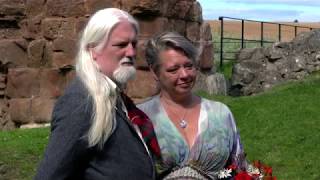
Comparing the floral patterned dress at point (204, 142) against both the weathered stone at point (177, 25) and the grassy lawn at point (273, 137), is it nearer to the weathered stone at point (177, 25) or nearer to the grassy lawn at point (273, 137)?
the grassy lawn at point (273, 137)

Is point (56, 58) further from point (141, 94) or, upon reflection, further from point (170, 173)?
point (170, 173)

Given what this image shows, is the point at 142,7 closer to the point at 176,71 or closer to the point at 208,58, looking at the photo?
the point at 208,58

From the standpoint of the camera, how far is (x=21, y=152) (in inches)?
357

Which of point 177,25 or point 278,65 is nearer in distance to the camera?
point 177,25

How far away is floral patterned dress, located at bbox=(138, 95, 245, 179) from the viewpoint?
3.72m

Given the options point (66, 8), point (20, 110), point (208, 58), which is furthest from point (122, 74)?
point (208, 58)

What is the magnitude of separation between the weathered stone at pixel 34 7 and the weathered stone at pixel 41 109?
1.43 meters

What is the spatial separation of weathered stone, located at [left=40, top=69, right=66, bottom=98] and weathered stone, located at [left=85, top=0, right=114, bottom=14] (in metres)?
1.08

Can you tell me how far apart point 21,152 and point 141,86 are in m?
2.52

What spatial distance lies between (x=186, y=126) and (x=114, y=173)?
0.62 metres

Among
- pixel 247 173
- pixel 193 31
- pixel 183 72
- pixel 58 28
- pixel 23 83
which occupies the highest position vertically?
pixel 183 72

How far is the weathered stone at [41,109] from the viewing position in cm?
1182

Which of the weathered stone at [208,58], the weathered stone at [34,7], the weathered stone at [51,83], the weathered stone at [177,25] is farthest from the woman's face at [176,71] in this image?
the weathered stone at [208,58]

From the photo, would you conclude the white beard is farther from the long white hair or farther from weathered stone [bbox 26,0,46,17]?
weathered stone [bbox 26,0,46,17]
